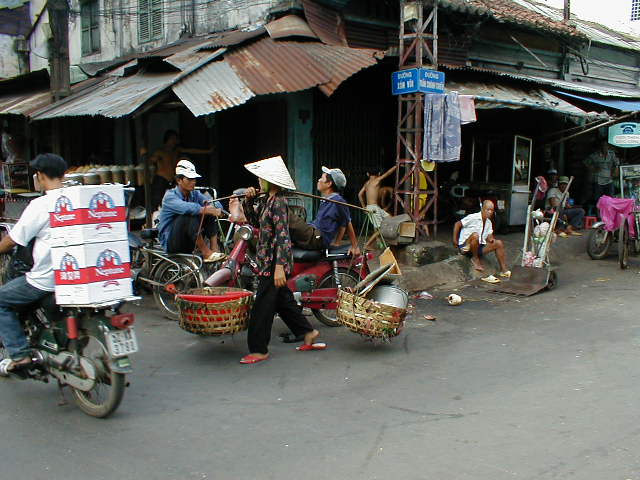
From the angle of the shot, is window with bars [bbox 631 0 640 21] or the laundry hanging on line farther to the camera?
window with bars [bbox 631 0 640 21]

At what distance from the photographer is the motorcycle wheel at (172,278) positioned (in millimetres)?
6914

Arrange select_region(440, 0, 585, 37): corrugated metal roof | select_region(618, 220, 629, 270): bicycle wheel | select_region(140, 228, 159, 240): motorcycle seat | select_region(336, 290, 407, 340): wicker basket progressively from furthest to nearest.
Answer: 1. select_region(440, 0, 585, 37): corrugated metal roof
2. select_region(618, 220, 629, 270): bicycle wheel
3. select_region(140, 228, 159, 240): motorcycle seat
4. select_region(336, 290, 407, 340): wicker basket

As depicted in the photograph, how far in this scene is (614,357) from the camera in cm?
559

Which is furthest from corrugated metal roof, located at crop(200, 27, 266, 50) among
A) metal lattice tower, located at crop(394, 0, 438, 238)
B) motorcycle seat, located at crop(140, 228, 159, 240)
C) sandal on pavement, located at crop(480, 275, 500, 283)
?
sandal on pavement, located at crop(480, 275, 500, 283)

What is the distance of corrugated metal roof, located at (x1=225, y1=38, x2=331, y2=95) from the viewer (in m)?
8.67

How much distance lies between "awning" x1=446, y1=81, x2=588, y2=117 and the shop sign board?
1688mm

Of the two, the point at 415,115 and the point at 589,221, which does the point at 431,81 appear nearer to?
the point at 415,115

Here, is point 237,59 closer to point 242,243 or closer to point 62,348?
point 242,243

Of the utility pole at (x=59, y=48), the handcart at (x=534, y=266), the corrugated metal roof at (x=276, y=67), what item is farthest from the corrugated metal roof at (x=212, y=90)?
the handcart at (x=534, y=266)

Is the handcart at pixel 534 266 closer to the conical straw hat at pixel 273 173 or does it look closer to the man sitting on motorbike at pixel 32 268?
the conical straw hat at pixel 273 173

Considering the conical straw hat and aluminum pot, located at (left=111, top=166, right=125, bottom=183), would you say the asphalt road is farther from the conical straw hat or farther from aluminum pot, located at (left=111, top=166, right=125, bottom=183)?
aluminum pot, located at (left=111, top=166, right=125, bottom=183)

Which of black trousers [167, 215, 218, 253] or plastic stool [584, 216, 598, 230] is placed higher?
black trousers [167, 215, 218, 253]

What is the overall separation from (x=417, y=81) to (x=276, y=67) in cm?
215

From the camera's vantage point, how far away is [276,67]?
30.1 ft
